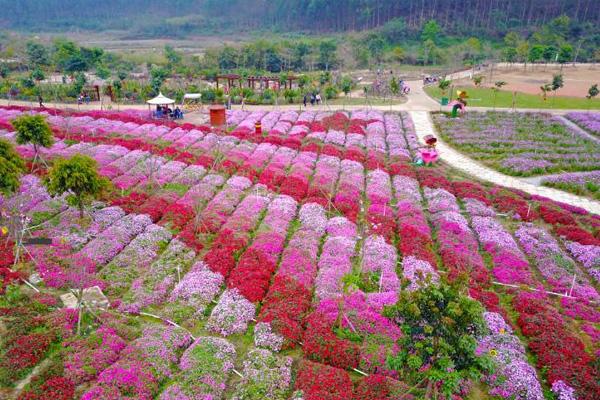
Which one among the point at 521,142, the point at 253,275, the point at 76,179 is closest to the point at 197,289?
the point at 253,275

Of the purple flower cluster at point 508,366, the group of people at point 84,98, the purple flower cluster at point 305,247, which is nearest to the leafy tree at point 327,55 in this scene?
the group of people at point 84,98

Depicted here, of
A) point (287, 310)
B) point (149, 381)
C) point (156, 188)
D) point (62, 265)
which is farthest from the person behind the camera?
point (156, 188)

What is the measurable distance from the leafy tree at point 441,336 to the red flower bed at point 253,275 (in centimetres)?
661

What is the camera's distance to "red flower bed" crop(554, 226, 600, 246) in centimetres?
2202

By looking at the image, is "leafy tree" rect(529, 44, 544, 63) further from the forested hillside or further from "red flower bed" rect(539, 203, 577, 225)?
"red flower bed" rect(539, 203, 577, 225)

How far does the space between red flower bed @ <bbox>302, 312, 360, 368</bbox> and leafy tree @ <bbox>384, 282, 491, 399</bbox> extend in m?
2.55

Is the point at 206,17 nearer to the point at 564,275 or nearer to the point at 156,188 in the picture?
the point at 156,188

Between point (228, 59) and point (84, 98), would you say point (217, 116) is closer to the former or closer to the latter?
point (84, 98)

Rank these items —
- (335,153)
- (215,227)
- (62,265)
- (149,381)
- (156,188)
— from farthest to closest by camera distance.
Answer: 1. (335,153)
2. (156,188)
3. (215,227)
4. (62,265)
5. (149,381)

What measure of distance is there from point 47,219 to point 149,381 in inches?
523

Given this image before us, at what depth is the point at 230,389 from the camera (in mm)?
13305

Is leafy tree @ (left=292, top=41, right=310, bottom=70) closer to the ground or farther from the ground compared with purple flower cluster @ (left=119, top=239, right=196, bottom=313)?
farther from the ground

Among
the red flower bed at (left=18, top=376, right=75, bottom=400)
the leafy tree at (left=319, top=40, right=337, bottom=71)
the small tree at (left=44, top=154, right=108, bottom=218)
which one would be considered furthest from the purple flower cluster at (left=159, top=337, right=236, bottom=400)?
the leafy tree at (left=319, top=40, right=337, bottom=71)

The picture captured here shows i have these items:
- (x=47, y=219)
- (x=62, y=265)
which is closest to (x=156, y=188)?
(x=47, y=219)
